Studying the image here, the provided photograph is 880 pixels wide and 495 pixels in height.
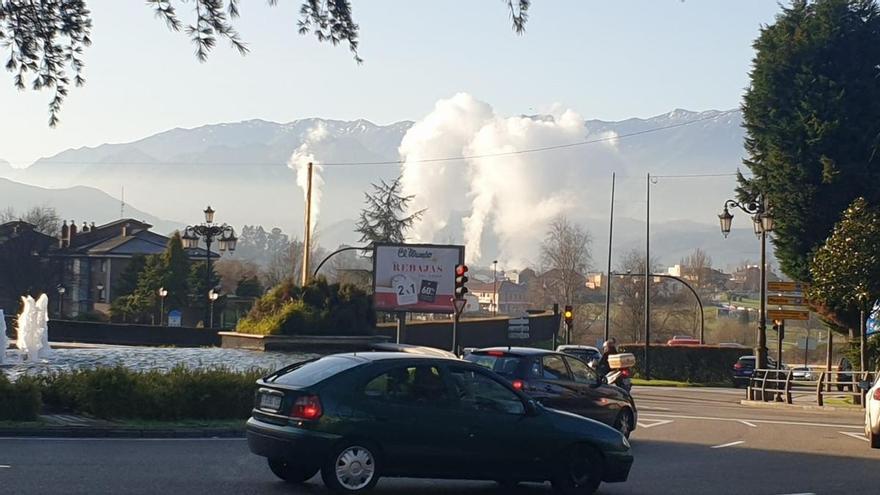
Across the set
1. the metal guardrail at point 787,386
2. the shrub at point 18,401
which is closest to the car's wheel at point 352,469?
the shrub at point 18,401

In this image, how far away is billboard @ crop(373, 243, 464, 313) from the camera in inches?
2100

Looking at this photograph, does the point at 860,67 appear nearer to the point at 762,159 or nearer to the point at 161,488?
the point at 762,159

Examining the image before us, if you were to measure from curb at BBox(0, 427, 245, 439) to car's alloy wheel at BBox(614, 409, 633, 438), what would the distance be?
6.00 metres

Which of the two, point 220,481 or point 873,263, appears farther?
point 873,263

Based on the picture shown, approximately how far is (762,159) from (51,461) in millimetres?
34684

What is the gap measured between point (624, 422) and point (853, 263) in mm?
16745

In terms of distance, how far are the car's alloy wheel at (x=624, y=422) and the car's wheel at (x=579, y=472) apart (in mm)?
5889

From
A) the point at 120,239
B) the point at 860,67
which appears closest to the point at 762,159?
the point at 860,67

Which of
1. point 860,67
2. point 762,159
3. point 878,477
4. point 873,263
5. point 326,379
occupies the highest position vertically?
point 860,67

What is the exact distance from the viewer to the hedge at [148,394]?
1880 cm

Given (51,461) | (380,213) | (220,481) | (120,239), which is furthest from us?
(120,239)

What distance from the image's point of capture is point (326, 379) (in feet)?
38.4

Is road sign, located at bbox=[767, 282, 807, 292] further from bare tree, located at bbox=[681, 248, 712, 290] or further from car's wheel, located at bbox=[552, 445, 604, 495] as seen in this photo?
bare tree, located at bbox=[681, 248, 712, 290]

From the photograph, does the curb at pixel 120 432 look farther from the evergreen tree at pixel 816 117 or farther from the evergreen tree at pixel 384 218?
the evergreen tree at pixel 384 218
